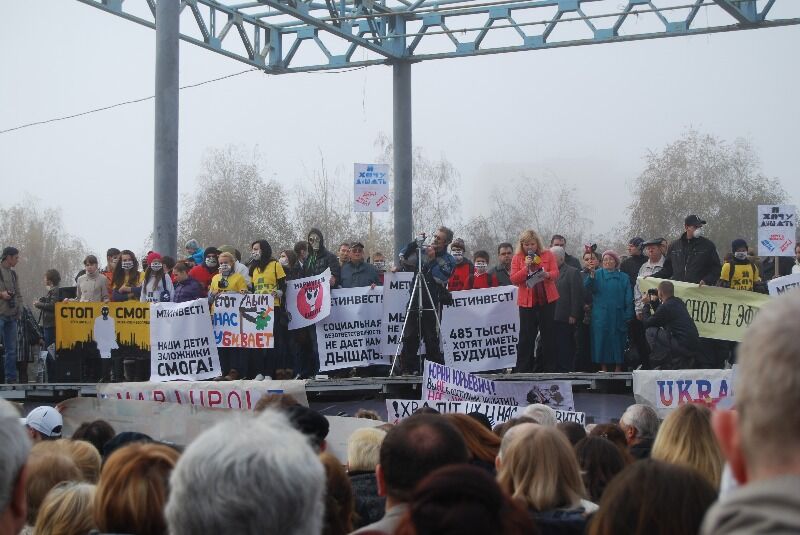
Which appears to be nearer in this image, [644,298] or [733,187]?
[644,298]

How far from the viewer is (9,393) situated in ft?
50.3

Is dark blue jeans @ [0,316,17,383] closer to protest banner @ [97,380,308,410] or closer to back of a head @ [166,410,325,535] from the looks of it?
protest banner @ [97,380,308,410]

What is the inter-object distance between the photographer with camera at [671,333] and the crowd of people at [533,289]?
12 millimetres

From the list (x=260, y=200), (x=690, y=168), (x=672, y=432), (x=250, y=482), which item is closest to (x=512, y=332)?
(x=672, y=432)

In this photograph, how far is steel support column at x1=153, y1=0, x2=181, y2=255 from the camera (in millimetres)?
16188

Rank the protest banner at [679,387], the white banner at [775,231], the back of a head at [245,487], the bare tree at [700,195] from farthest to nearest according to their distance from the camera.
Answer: the bare tree at [700,195] < the white banner at [775,231] < the protest banner at [679,387] < the back of a head at [245,487]

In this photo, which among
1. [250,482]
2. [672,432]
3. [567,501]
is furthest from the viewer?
[672,432]

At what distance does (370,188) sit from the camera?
1903cm

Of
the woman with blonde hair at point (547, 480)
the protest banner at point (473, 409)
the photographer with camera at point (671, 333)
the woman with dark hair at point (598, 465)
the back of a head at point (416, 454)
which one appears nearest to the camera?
the back of a head at point (416, 454)

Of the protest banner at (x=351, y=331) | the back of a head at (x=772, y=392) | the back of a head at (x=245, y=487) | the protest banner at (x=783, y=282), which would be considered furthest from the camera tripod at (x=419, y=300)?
the back of a head at (x=772, y=392)

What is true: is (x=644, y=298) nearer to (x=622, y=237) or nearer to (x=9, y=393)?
(x=9, y=393)

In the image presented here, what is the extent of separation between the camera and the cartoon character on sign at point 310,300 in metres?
15.4

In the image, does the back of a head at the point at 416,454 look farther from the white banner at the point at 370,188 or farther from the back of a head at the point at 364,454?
the white banner at the point at 370,188

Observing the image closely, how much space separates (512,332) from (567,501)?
34.5ft
